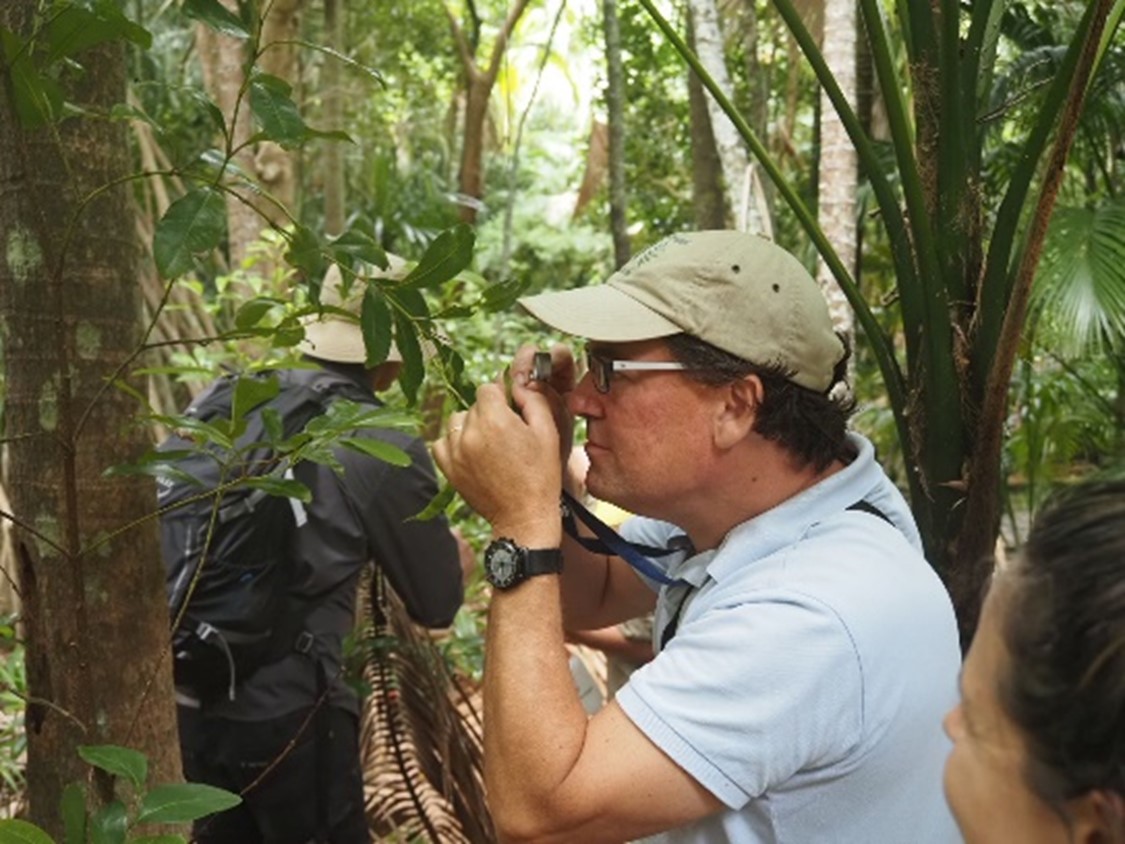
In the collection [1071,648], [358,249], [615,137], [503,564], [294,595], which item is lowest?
[294,595]

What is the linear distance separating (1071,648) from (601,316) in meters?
0.86

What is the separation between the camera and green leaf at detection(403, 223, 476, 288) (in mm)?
1420

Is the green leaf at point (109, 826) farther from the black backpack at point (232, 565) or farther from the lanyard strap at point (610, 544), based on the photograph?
the black backpack at point (232, 565)

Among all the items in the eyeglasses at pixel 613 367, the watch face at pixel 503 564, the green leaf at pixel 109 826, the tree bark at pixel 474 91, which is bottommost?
the green leaf at pixel 109 826

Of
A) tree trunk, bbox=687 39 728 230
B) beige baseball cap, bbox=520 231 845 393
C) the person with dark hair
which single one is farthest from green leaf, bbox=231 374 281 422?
tree trunk, bbox=687 39 728 230

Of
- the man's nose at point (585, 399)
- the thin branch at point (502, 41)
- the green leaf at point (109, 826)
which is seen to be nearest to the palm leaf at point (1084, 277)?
the man's nose at point (585, 399)

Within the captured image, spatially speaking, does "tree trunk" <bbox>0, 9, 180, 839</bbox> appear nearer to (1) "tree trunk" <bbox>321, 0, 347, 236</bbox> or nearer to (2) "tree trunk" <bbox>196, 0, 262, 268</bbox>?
(2) "tree trunk" <bbox>196, 0, 262, 268</bbox>

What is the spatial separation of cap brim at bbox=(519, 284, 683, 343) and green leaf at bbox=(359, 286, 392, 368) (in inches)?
9.0

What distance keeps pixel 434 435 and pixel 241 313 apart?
344 cm

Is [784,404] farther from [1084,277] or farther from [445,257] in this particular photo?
[1084,277]

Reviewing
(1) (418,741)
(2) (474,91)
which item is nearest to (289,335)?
(1) (418,741)

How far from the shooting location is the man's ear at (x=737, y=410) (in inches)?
62.7

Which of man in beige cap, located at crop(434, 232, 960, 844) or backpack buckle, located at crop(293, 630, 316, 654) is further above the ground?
man in beige cap, located at crop(434, 232, 960, 844)

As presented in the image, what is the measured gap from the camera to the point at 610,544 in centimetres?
178
